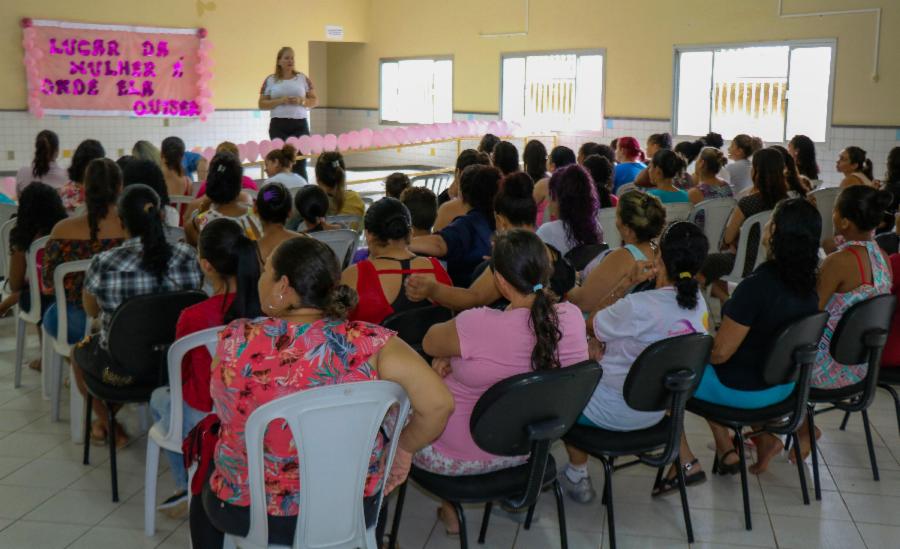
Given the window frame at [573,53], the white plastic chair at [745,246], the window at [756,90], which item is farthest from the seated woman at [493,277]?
the window frame at [573,53]

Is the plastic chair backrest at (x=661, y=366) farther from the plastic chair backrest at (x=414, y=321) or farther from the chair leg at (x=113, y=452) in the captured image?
the chair leg at (x=113, y=452)

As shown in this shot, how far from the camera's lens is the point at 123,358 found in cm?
306

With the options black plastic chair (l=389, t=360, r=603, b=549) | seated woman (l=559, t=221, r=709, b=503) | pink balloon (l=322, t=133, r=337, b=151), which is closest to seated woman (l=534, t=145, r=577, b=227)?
seated woman (l=559, t=221, r=709, b=503)

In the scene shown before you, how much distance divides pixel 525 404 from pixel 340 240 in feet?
6.71

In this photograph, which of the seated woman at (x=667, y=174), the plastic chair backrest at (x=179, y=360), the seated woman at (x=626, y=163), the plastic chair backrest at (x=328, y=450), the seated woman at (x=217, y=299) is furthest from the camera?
the seated woman at (x=626, y=163)

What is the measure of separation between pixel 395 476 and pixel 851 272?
2027 millimetres

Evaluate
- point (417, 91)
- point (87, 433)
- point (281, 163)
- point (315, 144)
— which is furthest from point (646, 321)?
point (417, 91)

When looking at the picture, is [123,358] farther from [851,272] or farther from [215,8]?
[215,8]

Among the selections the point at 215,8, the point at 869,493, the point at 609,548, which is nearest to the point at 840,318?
the point at 869,493

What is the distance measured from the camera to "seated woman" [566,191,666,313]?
3340 mm

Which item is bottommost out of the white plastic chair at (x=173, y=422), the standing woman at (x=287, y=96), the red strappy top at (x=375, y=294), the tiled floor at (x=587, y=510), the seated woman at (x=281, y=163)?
the tiled floor at (x=587, y=510)

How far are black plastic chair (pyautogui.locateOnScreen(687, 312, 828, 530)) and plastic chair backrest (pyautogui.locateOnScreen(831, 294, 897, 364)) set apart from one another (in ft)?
0.63

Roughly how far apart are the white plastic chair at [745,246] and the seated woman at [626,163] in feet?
4.78

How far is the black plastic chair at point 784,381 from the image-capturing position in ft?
9.58
